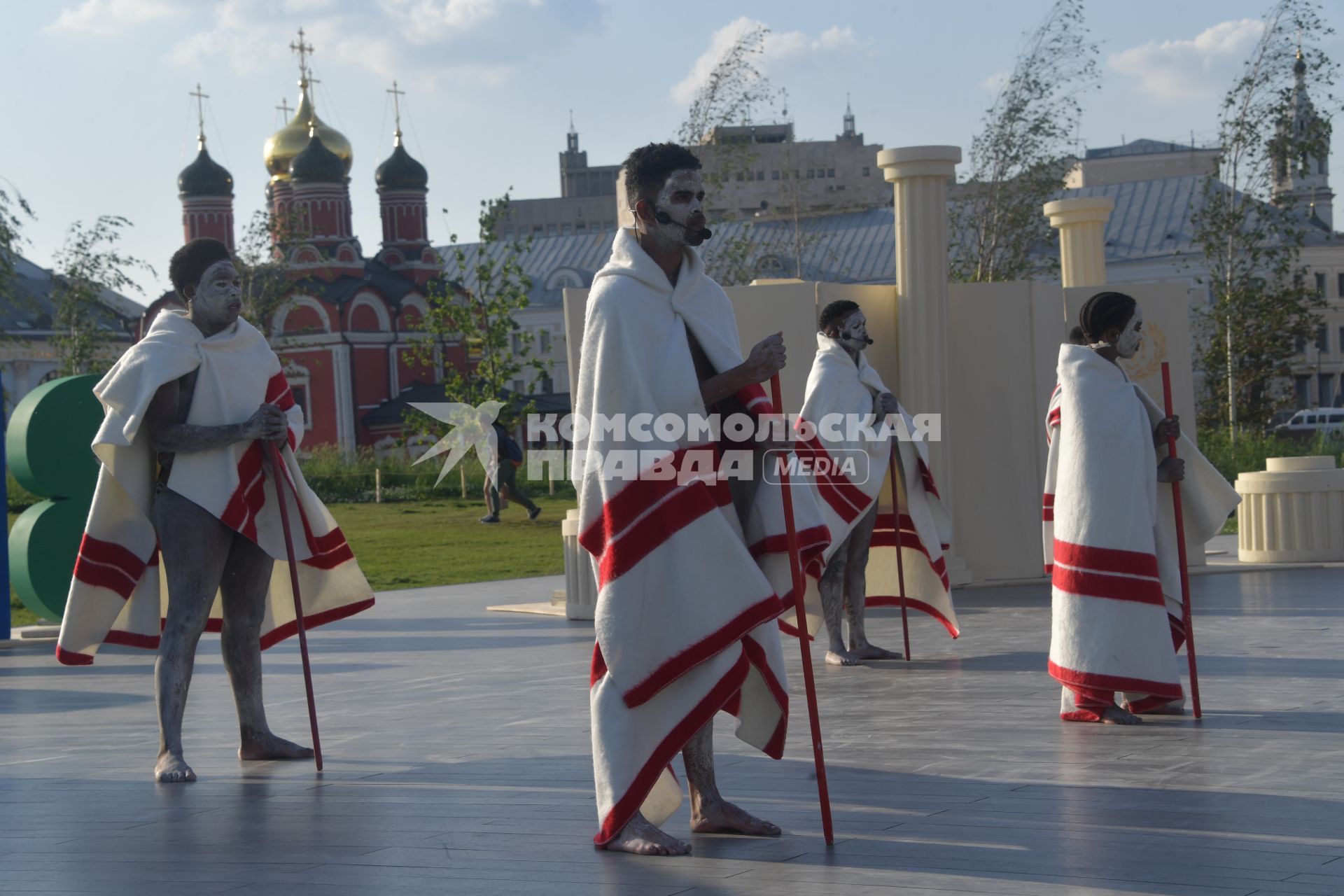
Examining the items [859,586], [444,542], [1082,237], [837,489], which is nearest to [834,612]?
[859,586]

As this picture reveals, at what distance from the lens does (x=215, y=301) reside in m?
6.43

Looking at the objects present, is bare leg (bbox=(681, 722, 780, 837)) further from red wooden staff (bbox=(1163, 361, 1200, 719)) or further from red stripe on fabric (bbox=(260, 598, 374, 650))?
red wooden staff (bbox=(1163, 361, 1200, 719))

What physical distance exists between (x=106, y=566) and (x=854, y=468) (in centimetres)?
422

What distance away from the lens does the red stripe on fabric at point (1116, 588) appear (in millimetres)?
6730

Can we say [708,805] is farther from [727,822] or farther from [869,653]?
[869,653]

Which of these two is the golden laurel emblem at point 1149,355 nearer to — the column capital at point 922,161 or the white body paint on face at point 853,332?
the column capital at point 922,161

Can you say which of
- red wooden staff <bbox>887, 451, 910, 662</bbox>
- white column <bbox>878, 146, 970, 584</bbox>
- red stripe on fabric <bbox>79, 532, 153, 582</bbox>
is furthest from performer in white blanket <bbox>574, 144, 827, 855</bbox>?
white column <bbox>878, 146, 970, 584</bbox>

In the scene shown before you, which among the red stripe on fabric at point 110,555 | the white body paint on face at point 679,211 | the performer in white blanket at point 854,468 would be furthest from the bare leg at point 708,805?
the performer in white blanket at point 854,468

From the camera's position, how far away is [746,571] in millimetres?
4762

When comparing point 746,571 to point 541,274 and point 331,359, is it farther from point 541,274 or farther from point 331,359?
point 541,274

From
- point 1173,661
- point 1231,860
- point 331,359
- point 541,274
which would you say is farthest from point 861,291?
point 541,274

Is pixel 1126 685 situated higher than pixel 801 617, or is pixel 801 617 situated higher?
pixel 801 617

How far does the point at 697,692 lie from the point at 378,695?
421cm

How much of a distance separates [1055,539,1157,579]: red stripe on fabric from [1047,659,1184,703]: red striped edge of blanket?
0.42m
